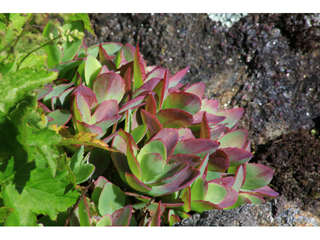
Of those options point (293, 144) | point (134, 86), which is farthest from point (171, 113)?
point (293, 144)

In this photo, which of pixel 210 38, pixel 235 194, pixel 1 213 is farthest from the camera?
pixel 210 38

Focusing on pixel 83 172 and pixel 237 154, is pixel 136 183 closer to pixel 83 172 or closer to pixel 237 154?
pixel 83 172

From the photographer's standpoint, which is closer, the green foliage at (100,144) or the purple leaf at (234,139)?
the green foliage at (100,144)

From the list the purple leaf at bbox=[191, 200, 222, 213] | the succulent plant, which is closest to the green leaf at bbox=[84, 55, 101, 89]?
the succulent plant

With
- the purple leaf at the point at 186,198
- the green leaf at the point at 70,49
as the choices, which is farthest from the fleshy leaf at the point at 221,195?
the green leaf at the point at 70,49

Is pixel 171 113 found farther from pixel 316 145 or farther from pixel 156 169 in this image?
pixel 316 145

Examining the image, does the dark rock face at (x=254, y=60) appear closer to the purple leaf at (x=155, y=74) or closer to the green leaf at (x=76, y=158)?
the purple leaf at (x=155, y=74)

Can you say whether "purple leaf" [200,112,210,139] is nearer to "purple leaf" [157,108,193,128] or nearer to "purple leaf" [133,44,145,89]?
"purple leaf" [157,108,193,128]

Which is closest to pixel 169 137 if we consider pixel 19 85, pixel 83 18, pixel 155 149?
pixel 155 149
